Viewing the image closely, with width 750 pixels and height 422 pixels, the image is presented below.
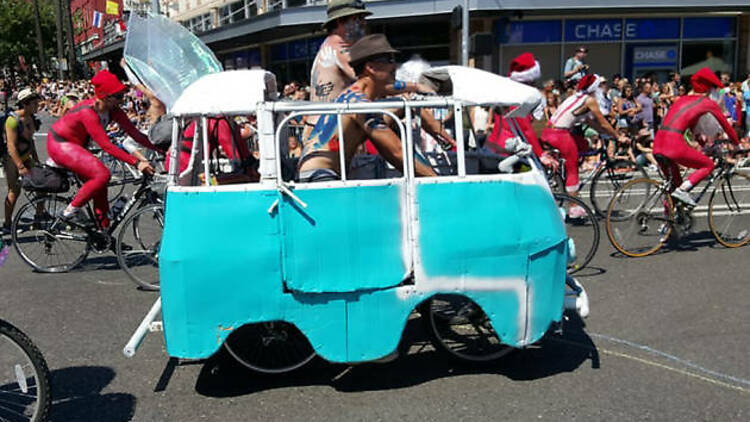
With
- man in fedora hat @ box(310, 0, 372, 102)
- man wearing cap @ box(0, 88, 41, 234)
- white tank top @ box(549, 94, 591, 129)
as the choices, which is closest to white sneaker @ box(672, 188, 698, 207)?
white tank top @ box(549, 94, 591, 129)

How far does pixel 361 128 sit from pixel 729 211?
5186mm

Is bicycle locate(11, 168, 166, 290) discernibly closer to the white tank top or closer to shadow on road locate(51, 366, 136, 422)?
shadow on road locate(51, 366, 136, 422)

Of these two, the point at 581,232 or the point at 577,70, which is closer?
the point at 581,232

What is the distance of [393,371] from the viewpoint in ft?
14.4

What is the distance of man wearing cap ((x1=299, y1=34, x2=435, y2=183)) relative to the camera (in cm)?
418

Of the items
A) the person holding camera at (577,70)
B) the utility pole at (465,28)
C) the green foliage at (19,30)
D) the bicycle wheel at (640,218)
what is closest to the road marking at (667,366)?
the bicycle wheel at (640,218)

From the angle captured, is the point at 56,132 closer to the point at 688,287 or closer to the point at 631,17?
the point at 688,287

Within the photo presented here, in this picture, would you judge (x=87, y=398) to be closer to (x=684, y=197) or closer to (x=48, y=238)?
(x=48, y=238)

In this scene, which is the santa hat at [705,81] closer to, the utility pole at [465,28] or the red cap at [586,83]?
the red cap at [586,83]

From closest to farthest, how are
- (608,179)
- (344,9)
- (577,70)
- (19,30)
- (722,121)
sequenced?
(344,9) < (722,121) < (608,179) < (577,70) < (19,30)

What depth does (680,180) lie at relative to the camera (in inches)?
286

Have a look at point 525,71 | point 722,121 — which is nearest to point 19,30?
point 525,71

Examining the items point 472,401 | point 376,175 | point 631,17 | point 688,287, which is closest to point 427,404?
point 472,401

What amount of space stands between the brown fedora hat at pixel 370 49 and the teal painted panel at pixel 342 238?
0.96 metres
